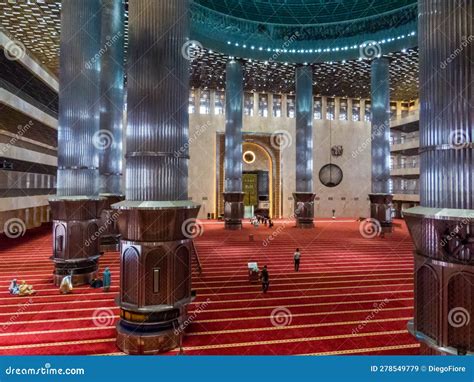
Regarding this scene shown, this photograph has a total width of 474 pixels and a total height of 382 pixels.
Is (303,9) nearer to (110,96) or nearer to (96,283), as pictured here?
(110,96)

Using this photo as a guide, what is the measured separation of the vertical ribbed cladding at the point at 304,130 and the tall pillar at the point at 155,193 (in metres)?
14.7

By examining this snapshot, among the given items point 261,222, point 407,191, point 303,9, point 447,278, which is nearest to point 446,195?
point 447,278

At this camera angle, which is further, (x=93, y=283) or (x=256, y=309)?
(x=93, y=283)

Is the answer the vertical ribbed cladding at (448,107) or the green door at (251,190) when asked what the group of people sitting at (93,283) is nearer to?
the vertical ribbed cladding at (448,107)

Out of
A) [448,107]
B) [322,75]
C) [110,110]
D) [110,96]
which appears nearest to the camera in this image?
[448,107]

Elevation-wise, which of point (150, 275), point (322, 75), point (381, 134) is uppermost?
point (322, 75)

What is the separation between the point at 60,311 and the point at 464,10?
7548 millimetres

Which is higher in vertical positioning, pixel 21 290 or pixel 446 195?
pixel 446 195

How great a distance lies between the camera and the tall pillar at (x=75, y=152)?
807 centimetres

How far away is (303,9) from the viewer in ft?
59.8

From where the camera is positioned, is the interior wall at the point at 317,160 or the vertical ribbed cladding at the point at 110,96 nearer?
the vertical ribbed cladding at the point at 110,96

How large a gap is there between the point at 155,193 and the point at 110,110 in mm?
8565

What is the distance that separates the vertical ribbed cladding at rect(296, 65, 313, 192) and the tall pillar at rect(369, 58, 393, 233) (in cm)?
336

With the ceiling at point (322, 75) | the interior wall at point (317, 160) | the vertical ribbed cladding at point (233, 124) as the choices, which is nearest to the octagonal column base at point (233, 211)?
the vertical ribbed cladding at point (233, 124)
